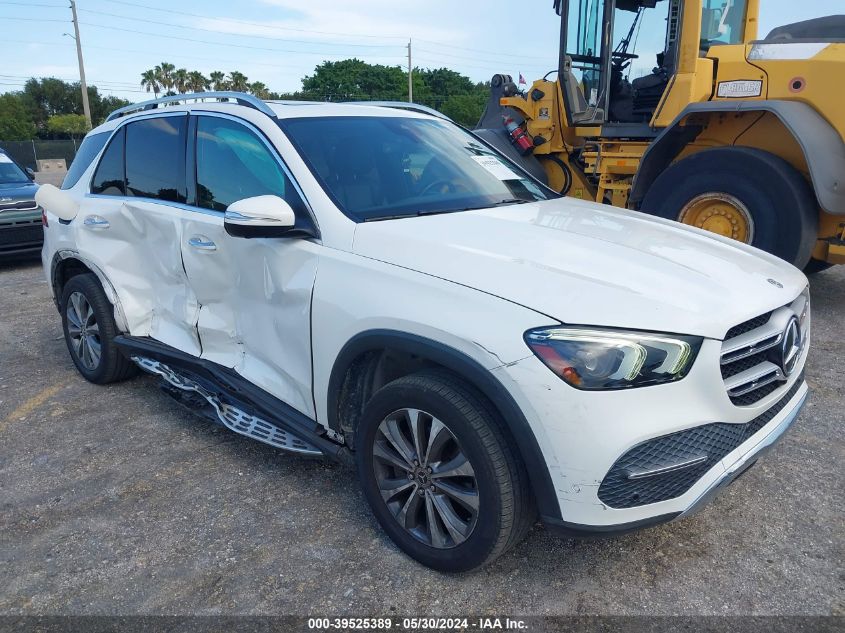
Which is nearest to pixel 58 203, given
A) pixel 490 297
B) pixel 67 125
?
pixel 490 297

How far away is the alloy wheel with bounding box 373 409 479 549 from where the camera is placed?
2.38m

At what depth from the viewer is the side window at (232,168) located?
3121 millimetres

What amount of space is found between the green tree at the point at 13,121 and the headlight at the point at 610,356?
6152 cm

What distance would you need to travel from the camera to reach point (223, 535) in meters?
2.87

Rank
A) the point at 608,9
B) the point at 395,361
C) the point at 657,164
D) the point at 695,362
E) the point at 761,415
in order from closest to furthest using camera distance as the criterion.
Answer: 1. the point at 695,362
2. the point at 761,415
3. the point at 395,361
4. the point at 657,164
5. the point at 608,9

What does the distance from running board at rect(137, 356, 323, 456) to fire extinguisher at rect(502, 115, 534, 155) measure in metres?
5.90

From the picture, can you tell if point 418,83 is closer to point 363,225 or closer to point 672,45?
point 672,45

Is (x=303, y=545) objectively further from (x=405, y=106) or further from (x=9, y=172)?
(x=9, y=172)

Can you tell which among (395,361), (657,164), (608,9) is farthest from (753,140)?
(395,361)

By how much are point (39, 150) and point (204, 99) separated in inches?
1751

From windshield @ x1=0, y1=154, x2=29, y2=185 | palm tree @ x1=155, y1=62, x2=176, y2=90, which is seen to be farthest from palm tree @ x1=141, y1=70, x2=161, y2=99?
windshield @ x1=0, y1=154, x2=29, y2=185

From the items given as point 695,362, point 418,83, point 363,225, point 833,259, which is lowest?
point 833,259

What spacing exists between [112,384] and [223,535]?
7.36ft

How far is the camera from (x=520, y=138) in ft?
28.0
